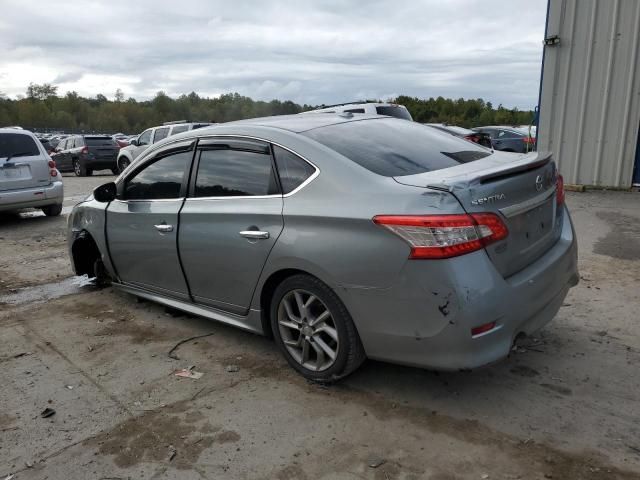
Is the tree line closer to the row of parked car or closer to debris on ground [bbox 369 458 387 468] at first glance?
the row of parked car

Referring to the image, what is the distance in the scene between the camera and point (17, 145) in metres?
9.55

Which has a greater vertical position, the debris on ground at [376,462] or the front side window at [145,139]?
the front side window at [145,139]

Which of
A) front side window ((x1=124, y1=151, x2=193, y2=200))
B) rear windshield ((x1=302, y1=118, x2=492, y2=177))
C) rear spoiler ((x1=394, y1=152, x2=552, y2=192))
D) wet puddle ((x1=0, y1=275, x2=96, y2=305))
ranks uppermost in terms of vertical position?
rear windshield ((x1=302, y1=118, x2=492, y2=177))

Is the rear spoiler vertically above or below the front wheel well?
above

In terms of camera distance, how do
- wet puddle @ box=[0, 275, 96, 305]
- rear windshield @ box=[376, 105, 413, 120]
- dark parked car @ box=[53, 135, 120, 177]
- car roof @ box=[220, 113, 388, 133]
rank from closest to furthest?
car roof @ box=[220, 113, 388, 133] → wet puddle @ box=[0, 275, 96, 305] → rear windshield @ box=[376, 105, 413, 120] → dark parked car @ box=[53, 135, 120, 177]

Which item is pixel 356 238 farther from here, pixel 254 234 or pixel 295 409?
pixel 295 409

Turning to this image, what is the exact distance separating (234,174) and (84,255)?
2.55 metres

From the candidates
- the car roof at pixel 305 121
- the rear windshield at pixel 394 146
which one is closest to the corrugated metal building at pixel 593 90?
the rear windshield at pixel 394 146

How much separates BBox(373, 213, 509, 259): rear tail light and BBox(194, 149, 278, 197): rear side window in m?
1.05

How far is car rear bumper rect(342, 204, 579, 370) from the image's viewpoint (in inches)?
109

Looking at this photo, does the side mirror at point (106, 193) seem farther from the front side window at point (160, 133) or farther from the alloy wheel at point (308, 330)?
the front side window at point (160, 133)

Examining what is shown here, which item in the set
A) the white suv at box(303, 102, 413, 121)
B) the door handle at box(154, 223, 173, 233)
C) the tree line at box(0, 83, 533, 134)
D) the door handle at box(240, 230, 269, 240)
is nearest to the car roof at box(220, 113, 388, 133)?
the door handle at box(240, 230, 269, 240)

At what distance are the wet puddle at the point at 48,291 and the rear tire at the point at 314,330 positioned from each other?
3.10 meters

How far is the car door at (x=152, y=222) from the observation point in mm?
4238
